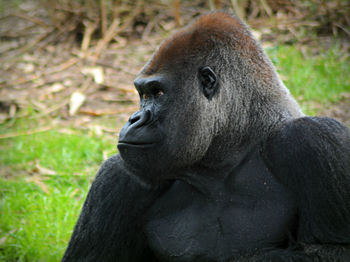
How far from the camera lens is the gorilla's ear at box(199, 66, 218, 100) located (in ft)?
9.04

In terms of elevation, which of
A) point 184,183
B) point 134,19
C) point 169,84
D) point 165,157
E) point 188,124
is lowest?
point 134,19

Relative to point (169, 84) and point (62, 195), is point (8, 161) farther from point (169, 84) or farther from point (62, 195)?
point (169, 84)

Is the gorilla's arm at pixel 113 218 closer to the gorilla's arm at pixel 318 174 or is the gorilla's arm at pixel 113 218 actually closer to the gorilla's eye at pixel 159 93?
the gorilla's eye at pixel 159 93

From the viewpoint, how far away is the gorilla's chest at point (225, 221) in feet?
8.98

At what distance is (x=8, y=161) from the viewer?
218 inches

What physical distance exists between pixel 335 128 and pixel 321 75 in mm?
3671

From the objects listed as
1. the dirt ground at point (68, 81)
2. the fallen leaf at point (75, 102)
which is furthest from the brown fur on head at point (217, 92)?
the fallen leaf at point (75, 102)

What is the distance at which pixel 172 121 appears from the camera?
2.69 meters

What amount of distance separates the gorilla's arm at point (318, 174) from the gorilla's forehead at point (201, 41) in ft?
1.82

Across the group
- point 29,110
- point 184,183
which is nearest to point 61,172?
point 29,110

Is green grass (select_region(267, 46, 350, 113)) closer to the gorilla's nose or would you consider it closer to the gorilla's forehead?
the gorilla's forehead

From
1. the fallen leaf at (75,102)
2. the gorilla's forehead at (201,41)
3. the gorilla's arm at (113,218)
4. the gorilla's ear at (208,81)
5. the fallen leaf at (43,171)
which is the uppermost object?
the gorilla's forehead at (201,41)

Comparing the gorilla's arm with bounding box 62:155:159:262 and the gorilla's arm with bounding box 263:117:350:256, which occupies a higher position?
the gorilla's arm with bounding box 263:117:350:256

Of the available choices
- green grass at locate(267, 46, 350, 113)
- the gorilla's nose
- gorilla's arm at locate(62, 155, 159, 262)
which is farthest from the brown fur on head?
green grass at locate(267, 46, 350, 113)
